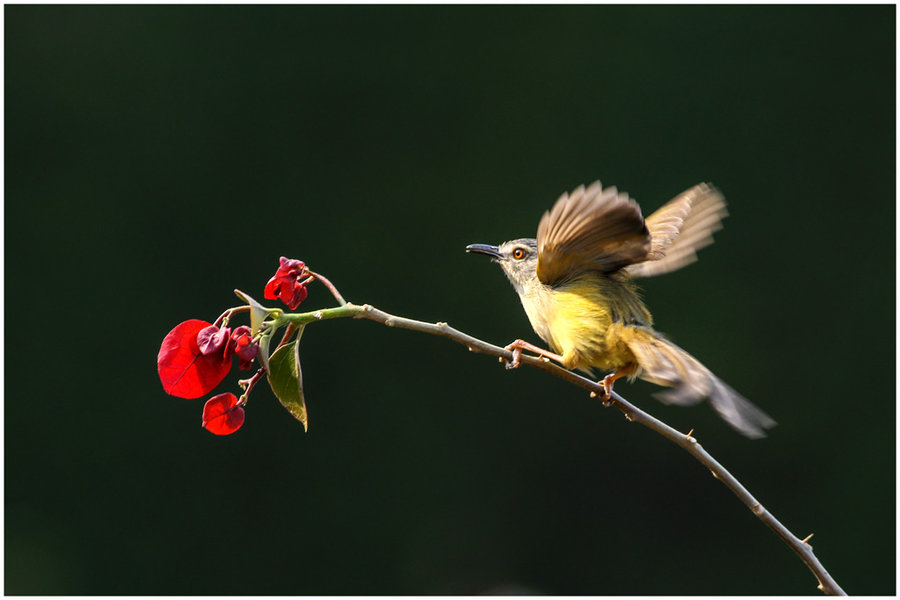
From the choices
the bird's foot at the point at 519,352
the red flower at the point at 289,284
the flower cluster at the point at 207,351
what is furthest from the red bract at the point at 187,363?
the bird's foot at the point at 519,352

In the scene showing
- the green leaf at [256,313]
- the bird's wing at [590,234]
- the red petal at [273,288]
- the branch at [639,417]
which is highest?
the bird's wing at [590,234]

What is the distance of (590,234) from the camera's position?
5.16ft

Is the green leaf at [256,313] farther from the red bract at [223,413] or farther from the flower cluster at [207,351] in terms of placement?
the red bract at [223,413]

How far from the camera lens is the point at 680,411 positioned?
5.19 metres

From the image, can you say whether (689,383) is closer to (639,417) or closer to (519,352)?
(639,417)

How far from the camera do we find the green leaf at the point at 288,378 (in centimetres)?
111

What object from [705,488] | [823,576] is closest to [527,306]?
[823,576]

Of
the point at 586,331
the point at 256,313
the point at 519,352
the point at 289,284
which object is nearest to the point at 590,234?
the point at 586,331

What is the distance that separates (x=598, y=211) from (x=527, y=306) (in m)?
0.54

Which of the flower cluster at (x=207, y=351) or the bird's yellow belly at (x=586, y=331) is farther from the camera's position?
the bird's yellow belly at (x=586, y=331)

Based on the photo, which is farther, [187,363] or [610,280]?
[610,280]

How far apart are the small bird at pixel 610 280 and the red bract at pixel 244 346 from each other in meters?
0.35

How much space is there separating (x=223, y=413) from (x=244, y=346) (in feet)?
0.50

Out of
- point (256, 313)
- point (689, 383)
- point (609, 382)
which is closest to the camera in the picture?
point (256, 313)
